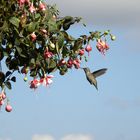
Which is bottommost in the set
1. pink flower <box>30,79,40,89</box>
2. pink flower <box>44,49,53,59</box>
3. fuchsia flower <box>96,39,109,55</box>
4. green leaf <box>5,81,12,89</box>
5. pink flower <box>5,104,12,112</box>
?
pink flower <box>5,104,12,112</box>

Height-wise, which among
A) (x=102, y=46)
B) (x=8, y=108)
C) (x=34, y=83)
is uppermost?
(x=102, y=46)

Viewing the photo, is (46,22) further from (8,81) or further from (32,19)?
(8,81)

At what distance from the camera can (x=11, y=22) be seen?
7.42 m

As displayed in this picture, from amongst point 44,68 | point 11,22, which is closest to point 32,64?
point 44,68

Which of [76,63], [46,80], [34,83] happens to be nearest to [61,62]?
[76,63]

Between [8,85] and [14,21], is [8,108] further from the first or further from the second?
[14,21]

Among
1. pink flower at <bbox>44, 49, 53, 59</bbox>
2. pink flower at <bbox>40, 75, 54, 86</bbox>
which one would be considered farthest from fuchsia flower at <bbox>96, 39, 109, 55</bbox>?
pink flower at <bbox>40, 75, 54, 86</bbox>

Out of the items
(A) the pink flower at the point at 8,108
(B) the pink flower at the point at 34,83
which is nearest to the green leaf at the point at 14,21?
(B) the pink flower at the point at 34,83

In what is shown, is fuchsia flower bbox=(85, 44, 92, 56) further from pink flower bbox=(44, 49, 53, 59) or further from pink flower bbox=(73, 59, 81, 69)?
pink flower bbox=(44, 49, 53, 59)

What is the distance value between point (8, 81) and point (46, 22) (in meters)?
1.06

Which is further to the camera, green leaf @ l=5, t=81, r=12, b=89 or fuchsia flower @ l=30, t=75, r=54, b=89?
green leaf @ l=5, t=81, r=12, b=89

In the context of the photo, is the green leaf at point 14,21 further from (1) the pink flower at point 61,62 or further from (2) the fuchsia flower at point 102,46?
(2) the fuchsia flower at point 102,46

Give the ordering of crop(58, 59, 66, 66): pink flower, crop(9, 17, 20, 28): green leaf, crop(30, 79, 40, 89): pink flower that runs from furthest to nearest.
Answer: crop(58, 59, 66, 66): pink flower < crop(30, 79, 40, 89): pink flower < crop(9, 17, 20, 28): green leaf

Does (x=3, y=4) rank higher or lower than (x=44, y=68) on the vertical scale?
higher
